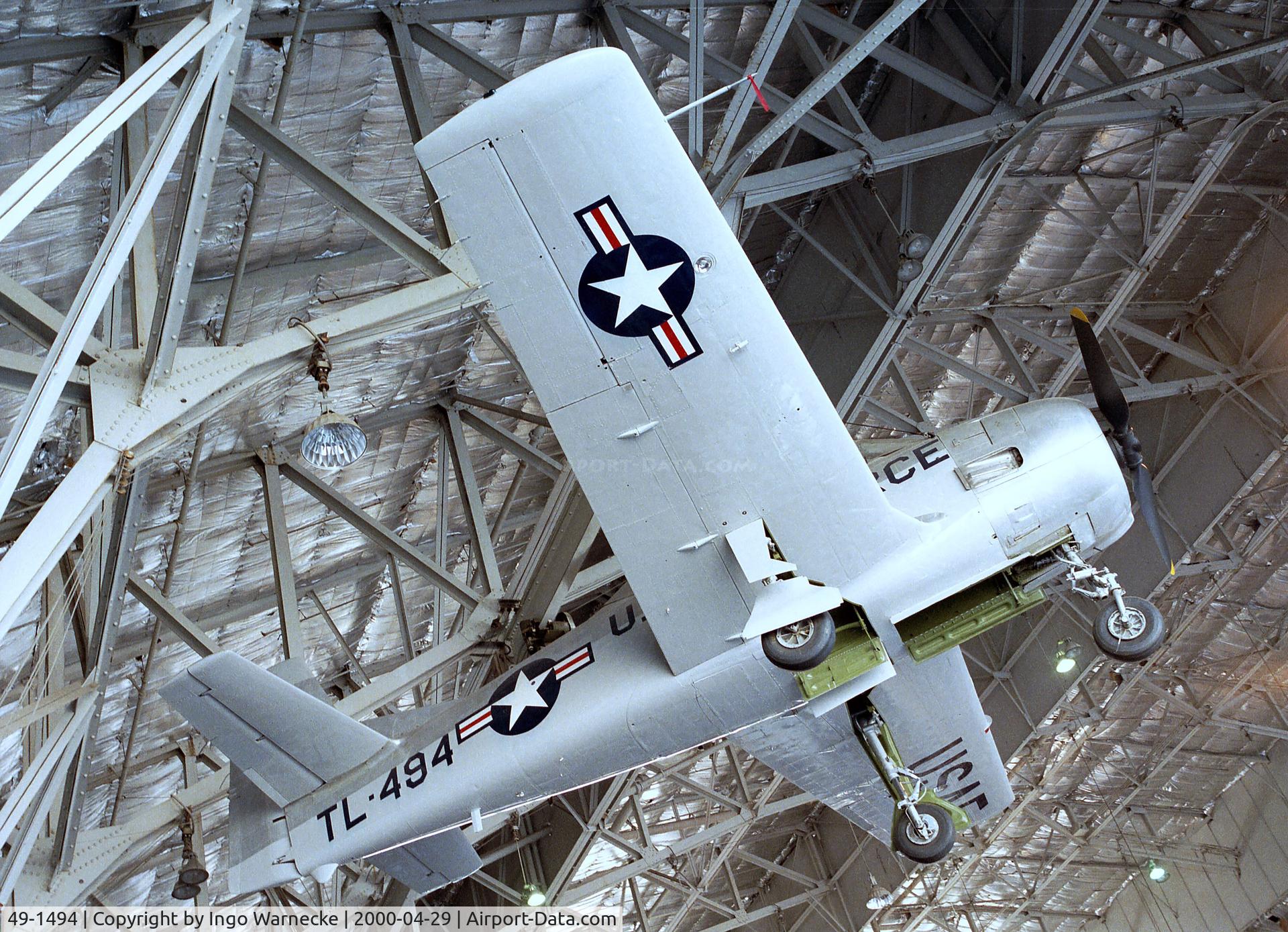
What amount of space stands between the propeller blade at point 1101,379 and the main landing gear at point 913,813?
117 inches

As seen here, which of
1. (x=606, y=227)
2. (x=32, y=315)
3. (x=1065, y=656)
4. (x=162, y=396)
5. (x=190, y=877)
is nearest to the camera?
(x=32, y=315)

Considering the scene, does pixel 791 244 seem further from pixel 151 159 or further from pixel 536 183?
pixel 151 159

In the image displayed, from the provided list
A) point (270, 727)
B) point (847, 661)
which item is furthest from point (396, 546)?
point (847, 661)

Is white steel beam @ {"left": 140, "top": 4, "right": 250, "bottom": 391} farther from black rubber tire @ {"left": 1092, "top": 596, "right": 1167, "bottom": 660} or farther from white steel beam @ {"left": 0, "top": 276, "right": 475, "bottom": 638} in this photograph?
black rubber tire @ {"left": 1092, "top": 596, "right": 1167, "bottom": 660}

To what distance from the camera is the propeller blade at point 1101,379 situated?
8.54 m

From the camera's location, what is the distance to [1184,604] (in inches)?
717

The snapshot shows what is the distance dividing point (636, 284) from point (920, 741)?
5349mm

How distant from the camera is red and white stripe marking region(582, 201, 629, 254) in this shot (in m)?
6.41

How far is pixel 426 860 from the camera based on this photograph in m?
9.52

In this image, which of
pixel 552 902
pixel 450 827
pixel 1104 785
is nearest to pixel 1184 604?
pixel 1104 785

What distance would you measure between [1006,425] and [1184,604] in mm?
12228

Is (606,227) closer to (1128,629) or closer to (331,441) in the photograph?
(331,441)

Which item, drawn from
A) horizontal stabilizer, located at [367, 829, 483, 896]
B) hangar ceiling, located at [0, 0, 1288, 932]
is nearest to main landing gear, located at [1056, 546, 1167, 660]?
hangar ceiling, located at [0, 0, 1288, 932]

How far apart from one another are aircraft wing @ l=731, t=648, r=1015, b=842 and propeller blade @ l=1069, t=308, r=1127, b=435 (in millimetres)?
2434
